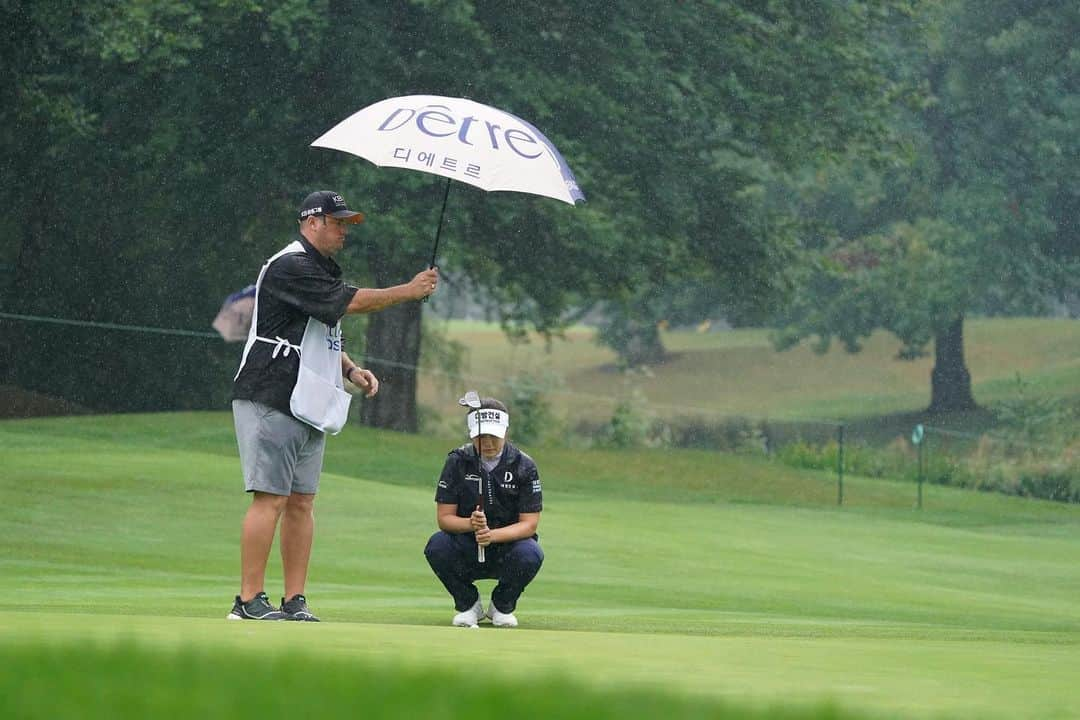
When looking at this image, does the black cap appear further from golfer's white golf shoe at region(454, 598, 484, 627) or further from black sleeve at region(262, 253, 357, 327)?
golfer's white golf shoe at region(454, 598, 484, 627)

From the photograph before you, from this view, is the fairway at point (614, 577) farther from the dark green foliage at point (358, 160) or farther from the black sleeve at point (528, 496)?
the dark green foliage at point (358, 160)

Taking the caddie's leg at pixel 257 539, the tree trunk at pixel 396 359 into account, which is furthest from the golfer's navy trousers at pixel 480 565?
the tree trunk at pixel 396 359

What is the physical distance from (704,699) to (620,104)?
29859 mm

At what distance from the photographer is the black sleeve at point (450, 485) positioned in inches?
399

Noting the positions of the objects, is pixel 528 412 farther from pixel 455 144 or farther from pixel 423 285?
pixel 423 285

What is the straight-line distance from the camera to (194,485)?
20406 mm

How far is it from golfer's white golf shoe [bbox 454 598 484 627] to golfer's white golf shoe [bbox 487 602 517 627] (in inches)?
2.9

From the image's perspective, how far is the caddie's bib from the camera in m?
9.26

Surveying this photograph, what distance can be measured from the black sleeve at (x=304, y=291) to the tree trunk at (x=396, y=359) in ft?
82.5

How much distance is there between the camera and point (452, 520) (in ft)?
33.2

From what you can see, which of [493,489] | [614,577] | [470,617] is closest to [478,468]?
[493,489]

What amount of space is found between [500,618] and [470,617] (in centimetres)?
26

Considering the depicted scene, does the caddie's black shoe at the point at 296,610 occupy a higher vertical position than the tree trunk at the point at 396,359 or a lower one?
lower

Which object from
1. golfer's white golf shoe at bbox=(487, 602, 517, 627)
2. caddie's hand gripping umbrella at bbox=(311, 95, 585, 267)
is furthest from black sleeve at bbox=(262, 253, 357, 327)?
golfer's white golf shoe at bbox=(487, 602, 517, 627)
